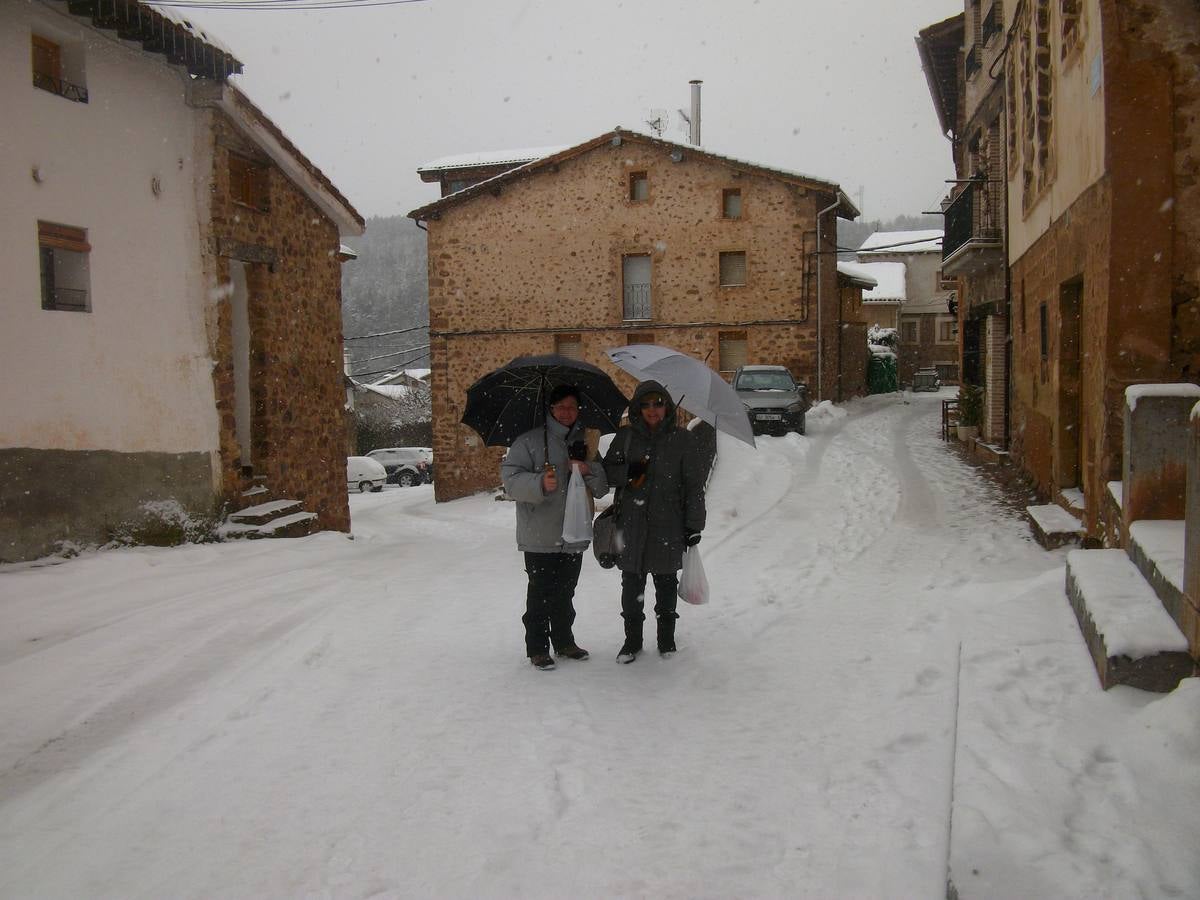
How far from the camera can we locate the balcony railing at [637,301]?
25844 mm

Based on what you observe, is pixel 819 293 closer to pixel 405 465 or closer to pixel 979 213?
pixel 979 213

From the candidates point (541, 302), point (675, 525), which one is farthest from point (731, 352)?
point (675, 525)

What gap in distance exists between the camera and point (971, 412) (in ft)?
60.4

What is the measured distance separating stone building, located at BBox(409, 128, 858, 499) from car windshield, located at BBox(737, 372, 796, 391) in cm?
410

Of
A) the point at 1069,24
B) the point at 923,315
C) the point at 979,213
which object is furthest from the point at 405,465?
the point at 1069,24

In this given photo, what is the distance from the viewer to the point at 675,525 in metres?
5.40

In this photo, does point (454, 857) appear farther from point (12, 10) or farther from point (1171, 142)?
point (12, 10)

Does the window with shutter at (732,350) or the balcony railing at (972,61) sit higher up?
the balcony railing at (972,61)

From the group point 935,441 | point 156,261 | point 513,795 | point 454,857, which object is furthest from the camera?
point 935,441

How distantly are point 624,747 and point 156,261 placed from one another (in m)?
8.70

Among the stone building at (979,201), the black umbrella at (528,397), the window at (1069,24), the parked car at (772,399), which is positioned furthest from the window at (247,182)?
the stone building at (979,201)

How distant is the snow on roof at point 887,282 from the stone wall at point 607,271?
1813cm

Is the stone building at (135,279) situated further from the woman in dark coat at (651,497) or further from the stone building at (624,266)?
the stone building at (624,266)

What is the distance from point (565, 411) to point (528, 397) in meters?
0.30
